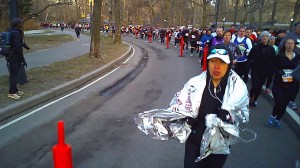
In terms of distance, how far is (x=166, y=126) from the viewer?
3.21 m

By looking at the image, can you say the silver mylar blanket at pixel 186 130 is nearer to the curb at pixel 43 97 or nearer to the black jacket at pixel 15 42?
the curb at pixel 43 97

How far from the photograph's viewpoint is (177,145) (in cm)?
573

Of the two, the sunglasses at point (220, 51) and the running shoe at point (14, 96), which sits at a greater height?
the sunglasses at point (220, 51)

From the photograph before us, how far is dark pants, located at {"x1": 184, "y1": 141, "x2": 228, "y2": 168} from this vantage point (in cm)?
328

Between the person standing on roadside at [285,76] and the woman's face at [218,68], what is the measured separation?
3.53 m

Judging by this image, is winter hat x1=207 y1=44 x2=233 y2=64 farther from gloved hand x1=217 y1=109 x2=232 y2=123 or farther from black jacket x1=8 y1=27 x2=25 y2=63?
black jacket x1=8 y1=27 x2=25 y2=63

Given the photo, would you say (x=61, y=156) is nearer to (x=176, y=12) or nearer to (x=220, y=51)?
(x=220, y=51)

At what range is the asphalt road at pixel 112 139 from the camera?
504 centimetres

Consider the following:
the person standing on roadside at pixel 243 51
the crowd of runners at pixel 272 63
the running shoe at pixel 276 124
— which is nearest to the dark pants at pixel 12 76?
the crowd of runners at pixel 272 63

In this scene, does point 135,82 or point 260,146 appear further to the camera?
point 135,82

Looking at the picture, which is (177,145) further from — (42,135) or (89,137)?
(42,135)

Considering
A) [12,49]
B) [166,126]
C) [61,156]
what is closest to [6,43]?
[12,49]

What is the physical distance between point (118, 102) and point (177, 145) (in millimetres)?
3478

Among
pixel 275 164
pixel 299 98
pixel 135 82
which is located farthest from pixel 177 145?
pixel 135 82
